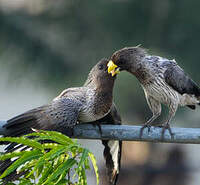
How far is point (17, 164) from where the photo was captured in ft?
5.47

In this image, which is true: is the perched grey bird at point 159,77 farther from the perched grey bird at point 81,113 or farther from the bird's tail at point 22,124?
the bird's tail at point 22,124

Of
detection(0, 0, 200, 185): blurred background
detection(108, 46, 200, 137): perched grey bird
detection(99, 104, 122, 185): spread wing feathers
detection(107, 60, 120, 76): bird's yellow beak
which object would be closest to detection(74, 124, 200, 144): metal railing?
detection(99, 104, 122, 185): spread wing feathers

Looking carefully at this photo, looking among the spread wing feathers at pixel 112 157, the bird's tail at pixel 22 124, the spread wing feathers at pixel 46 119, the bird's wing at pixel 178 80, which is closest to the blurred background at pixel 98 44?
the bird's wing at pixel 178 80

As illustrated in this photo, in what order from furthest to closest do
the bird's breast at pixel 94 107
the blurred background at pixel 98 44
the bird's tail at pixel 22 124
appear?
the blurred background at pixel 98 44
the bird's breast at pixel 94 107
the bird's tail at pixel 22 124

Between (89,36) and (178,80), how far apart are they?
314 inches

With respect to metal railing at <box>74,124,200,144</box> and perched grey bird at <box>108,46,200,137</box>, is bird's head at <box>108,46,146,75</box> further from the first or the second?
metal railing at <box>74,124,200,144</box>

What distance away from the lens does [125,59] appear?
3812mm

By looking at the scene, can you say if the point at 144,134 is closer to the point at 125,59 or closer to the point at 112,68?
the point at 112,68

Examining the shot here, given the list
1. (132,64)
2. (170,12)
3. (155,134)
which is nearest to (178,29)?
(170,12)

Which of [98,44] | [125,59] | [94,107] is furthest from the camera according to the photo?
[98,44]

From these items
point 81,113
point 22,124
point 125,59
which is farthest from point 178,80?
point 22,124

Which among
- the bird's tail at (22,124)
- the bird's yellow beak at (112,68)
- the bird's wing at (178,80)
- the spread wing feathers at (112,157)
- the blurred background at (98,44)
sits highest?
the bird's yellow beak at (112,68)

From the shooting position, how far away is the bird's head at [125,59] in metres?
3.56

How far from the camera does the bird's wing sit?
13.3 feet
